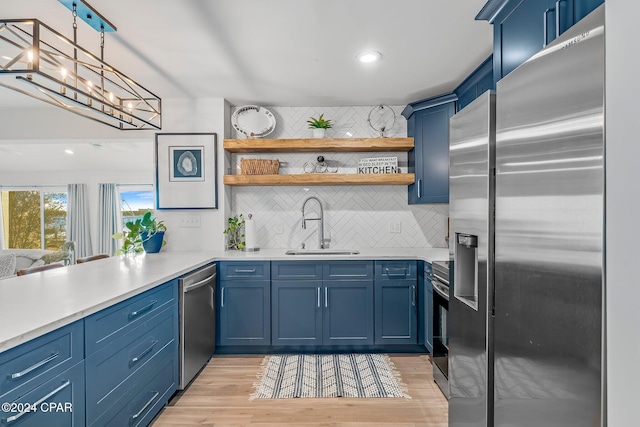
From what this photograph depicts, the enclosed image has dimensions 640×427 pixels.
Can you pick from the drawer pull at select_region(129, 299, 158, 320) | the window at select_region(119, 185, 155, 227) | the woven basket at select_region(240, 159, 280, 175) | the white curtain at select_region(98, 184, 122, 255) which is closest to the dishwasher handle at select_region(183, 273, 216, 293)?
the drawer pull at select_region(129, 299, 158, 320)

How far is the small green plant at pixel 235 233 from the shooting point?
336cm

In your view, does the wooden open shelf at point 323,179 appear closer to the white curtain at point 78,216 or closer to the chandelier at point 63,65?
the chandelier at point 63,65

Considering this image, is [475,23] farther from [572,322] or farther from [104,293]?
[104,293]

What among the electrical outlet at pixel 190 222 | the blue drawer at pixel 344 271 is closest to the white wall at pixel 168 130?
the electrical outlet at pixel 190 222

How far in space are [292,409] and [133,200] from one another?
263 inches

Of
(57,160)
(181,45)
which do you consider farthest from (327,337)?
(57,160)

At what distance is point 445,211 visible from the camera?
11.4ft

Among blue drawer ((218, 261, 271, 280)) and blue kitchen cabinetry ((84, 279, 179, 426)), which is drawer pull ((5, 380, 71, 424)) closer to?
blue kitchen cabinetry ((84, 279, 179, 426))

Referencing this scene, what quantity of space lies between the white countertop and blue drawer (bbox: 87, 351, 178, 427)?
46 centimetres

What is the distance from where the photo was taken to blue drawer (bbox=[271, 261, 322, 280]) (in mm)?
2900

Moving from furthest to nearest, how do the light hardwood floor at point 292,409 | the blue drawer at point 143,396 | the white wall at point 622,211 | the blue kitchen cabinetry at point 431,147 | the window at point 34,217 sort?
1. the window at point 34,217
2. the blue kitchen cabinetry at point 431,147
3. the light hardwood floor at point 292,409
4. the blue drawer at point 143,396
5. the white wall at point 622,211

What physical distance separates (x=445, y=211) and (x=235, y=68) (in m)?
2.44

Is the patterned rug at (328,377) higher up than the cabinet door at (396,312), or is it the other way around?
the cabinet door at (396,312)

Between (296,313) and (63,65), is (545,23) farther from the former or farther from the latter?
(296,313)
